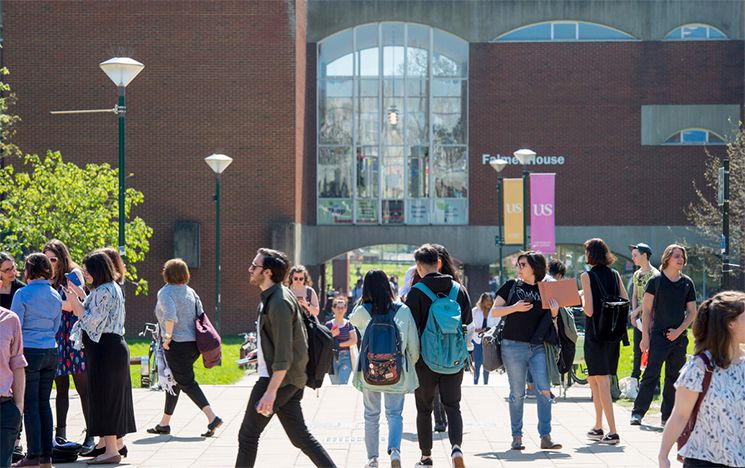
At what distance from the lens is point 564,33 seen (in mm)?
38188

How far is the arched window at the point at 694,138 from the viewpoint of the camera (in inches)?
1506

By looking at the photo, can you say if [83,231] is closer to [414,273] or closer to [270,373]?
[414,273]

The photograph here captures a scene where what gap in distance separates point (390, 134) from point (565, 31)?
7046 mm

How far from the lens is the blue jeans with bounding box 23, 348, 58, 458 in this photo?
330 inches

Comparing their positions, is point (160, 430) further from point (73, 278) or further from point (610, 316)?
point (610, 316)

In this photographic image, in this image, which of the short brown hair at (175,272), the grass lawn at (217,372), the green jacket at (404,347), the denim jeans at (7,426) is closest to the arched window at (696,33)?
the grass lawn at (217,372)

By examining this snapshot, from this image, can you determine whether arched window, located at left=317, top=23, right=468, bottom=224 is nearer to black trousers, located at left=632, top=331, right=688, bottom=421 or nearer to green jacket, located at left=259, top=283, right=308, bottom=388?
black trousers, located at left=632, top=331, right=688, bottom=421

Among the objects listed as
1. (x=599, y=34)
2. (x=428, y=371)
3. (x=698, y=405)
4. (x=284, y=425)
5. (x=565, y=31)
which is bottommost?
(x=284, y=425)

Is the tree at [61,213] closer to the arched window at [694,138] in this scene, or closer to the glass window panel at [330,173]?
the glass window panel at [330,173]

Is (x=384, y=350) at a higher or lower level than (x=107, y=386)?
higher

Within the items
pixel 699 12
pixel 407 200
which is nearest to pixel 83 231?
pixel 407 200

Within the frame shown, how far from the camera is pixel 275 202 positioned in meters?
33.4

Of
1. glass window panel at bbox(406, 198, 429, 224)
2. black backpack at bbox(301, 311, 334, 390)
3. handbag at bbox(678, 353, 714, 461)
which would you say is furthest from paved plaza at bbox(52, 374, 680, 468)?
glass window panel at bbox(406, 198, 429, 224)

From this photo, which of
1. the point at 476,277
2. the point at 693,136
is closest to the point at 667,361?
the point at 476,277
